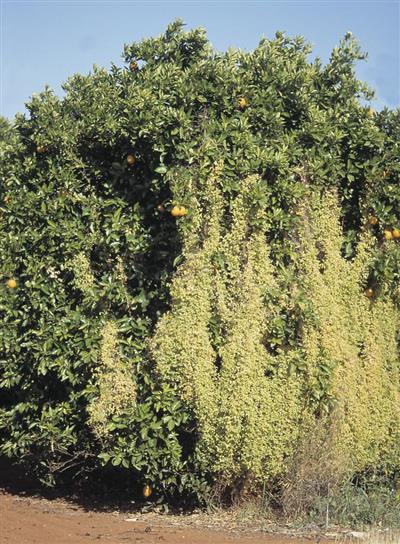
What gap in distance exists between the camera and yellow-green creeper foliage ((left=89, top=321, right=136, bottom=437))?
7340 millimetres

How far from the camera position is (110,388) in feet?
24.2

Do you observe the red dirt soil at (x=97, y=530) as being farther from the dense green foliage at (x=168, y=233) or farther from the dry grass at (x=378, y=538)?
the dense green foliage at (x=168, y=233)

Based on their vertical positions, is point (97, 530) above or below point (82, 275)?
below

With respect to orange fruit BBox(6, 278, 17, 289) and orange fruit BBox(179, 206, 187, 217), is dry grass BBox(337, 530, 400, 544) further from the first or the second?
orange fruit BBox(6, 278, 17, 289)

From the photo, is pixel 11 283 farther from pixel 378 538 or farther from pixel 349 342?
pixel 378 538

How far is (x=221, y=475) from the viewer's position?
7.32 m

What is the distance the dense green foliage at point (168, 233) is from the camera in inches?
283

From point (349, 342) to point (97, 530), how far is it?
265 centimetres

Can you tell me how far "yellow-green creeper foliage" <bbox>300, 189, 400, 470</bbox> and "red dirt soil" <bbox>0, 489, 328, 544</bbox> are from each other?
1184mm

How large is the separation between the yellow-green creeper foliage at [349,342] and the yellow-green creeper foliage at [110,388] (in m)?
1.53

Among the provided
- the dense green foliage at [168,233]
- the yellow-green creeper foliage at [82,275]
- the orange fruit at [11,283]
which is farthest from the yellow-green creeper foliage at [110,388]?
the orange fruit at [11,283]

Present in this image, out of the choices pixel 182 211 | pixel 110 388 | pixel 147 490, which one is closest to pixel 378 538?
pixel 147 490

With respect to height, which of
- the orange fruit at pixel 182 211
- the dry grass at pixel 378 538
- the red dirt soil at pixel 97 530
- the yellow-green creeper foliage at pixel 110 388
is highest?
the orange fruit at pixel 182 211

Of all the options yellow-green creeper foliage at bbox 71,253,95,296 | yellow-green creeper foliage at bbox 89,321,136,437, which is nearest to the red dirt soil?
yellow-green creeper foliage at bbox 89,321,136,437
